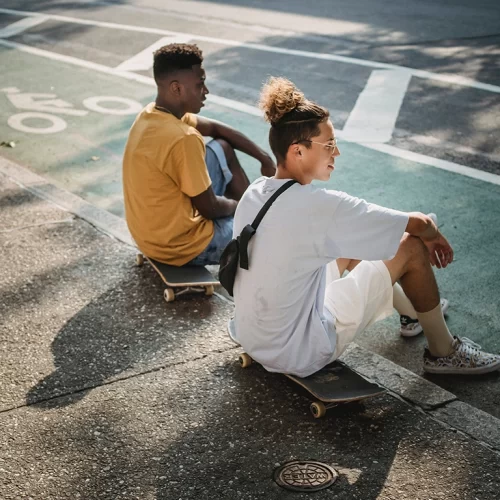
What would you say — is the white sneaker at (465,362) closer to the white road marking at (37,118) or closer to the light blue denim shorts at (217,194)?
the light blue denim shorts at (217,194)

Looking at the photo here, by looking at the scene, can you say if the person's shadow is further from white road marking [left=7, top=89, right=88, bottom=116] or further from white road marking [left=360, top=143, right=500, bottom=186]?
white road marking [left=7, top=89, right=88, bottom=116]

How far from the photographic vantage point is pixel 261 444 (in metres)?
3.62

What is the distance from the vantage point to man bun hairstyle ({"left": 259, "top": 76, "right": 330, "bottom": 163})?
361 cm

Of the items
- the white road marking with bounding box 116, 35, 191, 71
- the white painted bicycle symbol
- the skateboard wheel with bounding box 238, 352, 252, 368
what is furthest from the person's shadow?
the white road marking with bounding box 116, 35, 191, 71

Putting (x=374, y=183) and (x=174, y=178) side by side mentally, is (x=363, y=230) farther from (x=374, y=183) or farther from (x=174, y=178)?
(x=374, y=183)

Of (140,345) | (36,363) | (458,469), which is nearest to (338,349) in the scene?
(458,469)

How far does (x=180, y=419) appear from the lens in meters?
3.84

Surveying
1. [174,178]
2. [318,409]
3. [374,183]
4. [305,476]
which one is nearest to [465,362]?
[318,409]

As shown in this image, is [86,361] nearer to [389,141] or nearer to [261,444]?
[261,444]

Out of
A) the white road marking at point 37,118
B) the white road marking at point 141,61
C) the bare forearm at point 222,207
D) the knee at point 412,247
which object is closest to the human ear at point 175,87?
the bare forearm at point 222,207

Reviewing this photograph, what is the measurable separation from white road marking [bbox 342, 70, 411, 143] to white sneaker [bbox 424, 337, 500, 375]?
409cm

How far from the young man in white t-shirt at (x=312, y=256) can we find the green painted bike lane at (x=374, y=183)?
672mm

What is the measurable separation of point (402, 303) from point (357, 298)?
2.31ft

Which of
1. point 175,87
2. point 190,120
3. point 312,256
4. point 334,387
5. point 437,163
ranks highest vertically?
point 175,87
